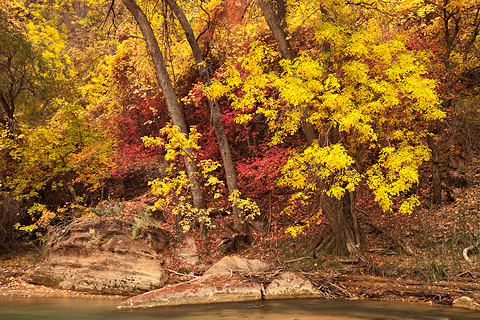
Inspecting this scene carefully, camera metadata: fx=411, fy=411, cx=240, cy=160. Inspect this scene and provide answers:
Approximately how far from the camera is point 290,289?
9.47m

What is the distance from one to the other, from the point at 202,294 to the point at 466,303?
17.7 ft

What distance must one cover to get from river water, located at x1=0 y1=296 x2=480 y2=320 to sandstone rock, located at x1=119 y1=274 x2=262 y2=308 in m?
0.33

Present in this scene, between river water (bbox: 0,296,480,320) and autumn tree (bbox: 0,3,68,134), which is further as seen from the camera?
autumn tree (bbox: 0,3,68,134)

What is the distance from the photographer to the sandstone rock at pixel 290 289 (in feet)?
30.8

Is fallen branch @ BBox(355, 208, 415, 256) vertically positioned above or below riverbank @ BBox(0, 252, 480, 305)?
above

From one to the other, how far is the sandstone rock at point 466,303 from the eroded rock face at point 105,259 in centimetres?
673

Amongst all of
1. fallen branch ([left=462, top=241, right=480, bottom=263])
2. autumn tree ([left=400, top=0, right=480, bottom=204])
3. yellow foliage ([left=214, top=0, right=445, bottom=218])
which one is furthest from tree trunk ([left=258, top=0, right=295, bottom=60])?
fallen branch ([left=462, top=241, right=480, bottom=263])

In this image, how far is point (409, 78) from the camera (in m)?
9.02

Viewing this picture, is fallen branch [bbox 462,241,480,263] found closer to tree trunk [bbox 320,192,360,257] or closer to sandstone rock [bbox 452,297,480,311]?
sandstone rock [bbox 452,297,480,311]

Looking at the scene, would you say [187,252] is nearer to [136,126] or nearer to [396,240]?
[396,240]

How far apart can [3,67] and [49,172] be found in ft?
14.2

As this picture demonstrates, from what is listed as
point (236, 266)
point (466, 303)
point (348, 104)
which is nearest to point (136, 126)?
point (236, 266)

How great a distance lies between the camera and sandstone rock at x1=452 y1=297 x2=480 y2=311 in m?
7.78

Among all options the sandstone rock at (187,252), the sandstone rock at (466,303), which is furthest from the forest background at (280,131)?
the sandstone rock at (466,303)
